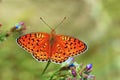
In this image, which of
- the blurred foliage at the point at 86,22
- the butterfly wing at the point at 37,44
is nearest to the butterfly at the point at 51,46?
the butterfly wing at the point at 37,44

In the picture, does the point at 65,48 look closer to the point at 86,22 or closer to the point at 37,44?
the point at 37,44

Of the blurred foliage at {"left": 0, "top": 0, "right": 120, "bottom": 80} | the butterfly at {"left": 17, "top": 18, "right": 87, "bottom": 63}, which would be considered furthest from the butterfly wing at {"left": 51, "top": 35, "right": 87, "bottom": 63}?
the blurred foliage at {"left": 0, "top": 0, "right": 120, "bottom": 80}

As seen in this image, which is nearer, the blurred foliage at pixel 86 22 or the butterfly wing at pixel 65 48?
A: the butterfly wing at pixel 65 48

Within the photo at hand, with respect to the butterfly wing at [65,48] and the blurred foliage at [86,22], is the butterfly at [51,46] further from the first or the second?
the blurred foliage at [86,22]

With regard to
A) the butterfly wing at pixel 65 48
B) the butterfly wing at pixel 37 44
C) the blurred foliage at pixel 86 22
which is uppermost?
the butterfly wing at pixel 65 48

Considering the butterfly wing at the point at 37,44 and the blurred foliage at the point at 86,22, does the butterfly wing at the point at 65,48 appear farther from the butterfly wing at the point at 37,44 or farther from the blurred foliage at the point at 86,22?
the blurred foliage at the point at 86,22

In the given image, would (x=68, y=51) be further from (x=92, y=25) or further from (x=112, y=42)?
(x=92, y=25)

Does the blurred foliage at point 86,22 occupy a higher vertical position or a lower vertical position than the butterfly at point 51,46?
lower

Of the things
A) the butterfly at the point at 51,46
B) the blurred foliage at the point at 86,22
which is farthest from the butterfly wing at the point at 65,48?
the blurred foliage at the point at 86,22
